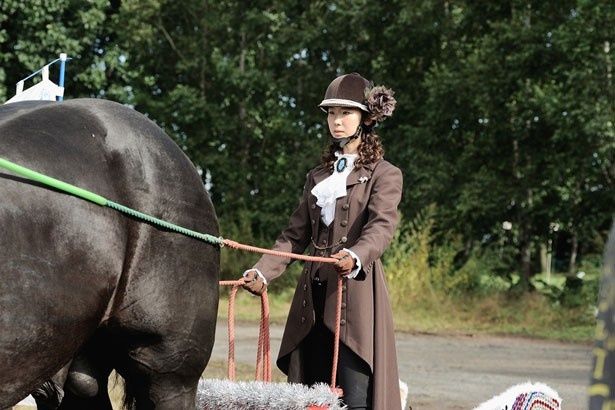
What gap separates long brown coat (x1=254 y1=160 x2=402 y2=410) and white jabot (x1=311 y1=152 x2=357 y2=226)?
26 mm

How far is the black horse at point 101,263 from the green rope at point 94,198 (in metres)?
0.02

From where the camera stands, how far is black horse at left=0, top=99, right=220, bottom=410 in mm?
2957

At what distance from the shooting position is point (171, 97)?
2227 centimetres


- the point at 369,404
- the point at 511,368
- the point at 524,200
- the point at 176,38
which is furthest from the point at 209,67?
the point at 369,404

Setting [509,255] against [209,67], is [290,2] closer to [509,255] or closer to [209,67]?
[209,67]

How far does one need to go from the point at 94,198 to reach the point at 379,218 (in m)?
1.46

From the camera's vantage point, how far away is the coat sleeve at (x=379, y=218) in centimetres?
412

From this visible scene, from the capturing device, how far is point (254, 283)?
4.28m

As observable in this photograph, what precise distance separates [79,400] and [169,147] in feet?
2.91

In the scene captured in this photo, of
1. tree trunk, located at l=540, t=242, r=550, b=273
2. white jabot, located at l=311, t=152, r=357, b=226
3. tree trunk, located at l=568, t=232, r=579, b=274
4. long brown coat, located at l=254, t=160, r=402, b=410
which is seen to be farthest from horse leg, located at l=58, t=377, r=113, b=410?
tree trunk, located at l=540, t=242, r=550, b=273

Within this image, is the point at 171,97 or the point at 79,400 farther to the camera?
the point at 171,97

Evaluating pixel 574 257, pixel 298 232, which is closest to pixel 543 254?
pixel 574 257

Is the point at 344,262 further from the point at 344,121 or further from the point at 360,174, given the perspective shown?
the point at 344,121

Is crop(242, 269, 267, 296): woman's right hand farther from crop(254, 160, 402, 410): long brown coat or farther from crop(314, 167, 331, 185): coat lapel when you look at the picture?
crop(314, 167, 331, 185): coat lapel
